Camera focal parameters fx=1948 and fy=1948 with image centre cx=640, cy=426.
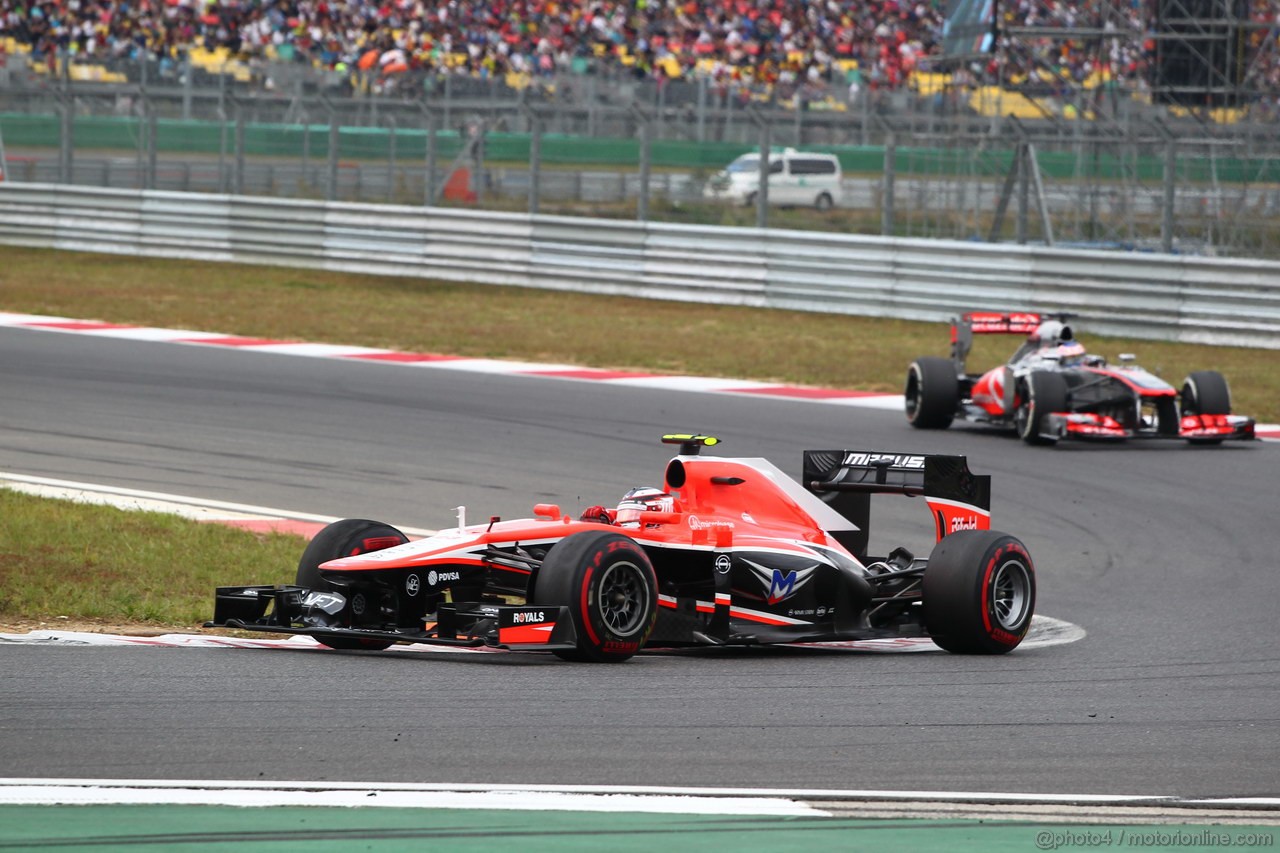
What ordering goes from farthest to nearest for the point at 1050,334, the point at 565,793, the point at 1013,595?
the point at 1050,334, the point at 1013,595, the point at 565,793

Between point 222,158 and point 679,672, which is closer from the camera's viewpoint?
point 679,672

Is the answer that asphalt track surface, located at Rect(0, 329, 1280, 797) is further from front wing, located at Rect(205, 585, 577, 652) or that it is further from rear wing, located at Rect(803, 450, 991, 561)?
rear wing, located at Rect(803, 450, 991, 561)

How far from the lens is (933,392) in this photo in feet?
49.3

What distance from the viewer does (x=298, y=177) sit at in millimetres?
27250

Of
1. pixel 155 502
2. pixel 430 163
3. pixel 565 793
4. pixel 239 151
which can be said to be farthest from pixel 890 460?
pixel 239 151

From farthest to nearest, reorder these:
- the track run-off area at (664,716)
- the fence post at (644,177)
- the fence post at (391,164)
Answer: the fence post at (391,164)
the fence post at (644,177)
the track run-off area at (664,716)

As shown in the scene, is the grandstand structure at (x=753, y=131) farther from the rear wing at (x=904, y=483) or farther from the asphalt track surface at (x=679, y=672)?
the rear wing at (x=904, y=483)

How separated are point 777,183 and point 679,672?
18124 millimetres

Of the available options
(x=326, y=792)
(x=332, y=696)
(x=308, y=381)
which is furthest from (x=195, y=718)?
(x=308, y=381)

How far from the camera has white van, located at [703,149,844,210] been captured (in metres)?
24.2

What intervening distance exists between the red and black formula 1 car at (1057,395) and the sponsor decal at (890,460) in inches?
231

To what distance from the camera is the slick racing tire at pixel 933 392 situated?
1504 cm

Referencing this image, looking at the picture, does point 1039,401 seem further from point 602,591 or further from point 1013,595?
point 602,591

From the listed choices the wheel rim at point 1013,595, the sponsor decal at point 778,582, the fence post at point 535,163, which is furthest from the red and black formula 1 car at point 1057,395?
the fence post at point 535,163
